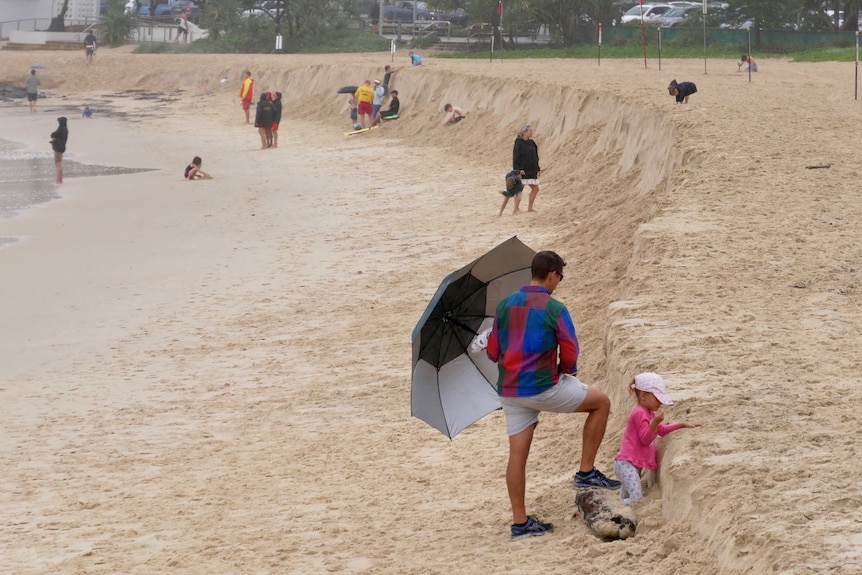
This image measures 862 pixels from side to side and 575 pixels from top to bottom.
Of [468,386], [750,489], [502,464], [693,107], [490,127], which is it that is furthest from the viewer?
[490,127]

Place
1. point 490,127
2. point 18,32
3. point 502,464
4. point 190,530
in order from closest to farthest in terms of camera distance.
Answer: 1. point 190,530
2. point 502,464
3. point 490,127
4. point 18,32

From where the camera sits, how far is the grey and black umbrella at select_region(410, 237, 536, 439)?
24.9 ft

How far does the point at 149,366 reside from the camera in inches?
501

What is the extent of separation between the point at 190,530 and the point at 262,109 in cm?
2345

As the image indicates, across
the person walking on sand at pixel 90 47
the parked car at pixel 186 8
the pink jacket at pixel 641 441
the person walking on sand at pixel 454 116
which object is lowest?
the pink jacket at pixel 641 441

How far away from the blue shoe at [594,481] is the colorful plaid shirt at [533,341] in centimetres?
72

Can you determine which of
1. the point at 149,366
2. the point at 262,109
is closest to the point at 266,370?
the point at 149,366

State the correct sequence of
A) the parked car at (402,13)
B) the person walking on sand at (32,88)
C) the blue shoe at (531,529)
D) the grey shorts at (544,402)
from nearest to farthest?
the grey shorts at (544,402)
the blue shoe at (531,529)
the person walking on sand at (32,88)
the parked car at (402,13)

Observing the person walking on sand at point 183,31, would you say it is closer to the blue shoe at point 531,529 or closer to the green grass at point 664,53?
the green grass at point 664,53

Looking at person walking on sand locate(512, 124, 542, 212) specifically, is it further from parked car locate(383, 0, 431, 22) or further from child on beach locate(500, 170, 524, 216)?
parked car locate(383, 0, 431, 22)

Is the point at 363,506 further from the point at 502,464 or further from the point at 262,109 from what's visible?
the point at 262,109

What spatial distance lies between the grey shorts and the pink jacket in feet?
1.16

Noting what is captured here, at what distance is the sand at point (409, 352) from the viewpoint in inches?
273

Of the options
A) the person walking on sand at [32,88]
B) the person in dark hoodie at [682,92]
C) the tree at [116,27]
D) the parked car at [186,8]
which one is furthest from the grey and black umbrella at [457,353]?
the parked car at [186,8]
